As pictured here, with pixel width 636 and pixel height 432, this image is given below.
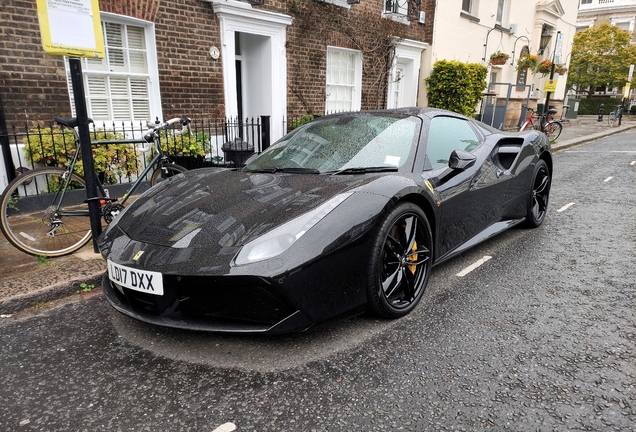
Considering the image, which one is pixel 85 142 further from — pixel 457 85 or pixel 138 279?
pixel 457 85

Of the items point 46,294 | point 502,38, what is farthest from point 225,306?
point 502,38

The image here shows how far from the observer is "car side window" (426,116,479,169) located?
3201 mm

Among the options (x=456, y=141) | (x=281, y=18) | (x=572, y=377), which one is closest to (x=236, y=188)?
(x=456, y=141)

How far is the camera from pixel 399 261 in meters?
2.66

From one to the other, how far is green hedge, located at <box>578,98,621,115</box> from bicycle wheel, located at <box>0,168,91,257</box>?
1647 inches

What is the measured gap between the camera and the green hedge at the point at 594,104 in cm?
3595

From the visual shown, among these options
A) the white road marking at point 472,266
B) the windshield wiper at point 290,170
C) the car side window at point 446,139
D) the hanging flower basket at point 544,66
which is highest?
the hanging flower basket at point 544,66

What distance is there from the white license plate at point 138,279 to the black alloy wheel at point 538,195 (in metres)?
3.67

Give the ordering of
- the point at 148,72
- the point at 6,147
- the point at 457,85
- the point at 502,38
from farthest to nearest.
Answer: the point at 502,38
the point at 457,85
the point at 148,72
the point at 6,147

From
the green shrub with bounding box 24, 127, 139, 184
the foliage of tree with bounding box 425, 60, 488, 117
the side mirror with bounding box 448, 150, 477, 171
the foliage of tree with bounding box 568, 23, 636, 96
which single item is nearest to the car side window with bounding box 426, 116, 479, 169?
the side mirror with bounding box 448, 150, 477, 171

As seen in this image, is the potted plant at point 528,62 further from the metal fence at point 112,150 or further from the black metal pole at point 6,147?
the black metal pole at point 6,147

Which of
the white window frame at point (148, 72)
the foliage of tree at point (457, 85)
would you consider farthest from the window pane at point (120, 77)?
the foliage of tree at point (457, 85)

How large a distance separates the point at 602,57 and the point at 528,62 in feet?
81.0

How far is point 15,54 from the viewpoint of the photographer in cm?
552
